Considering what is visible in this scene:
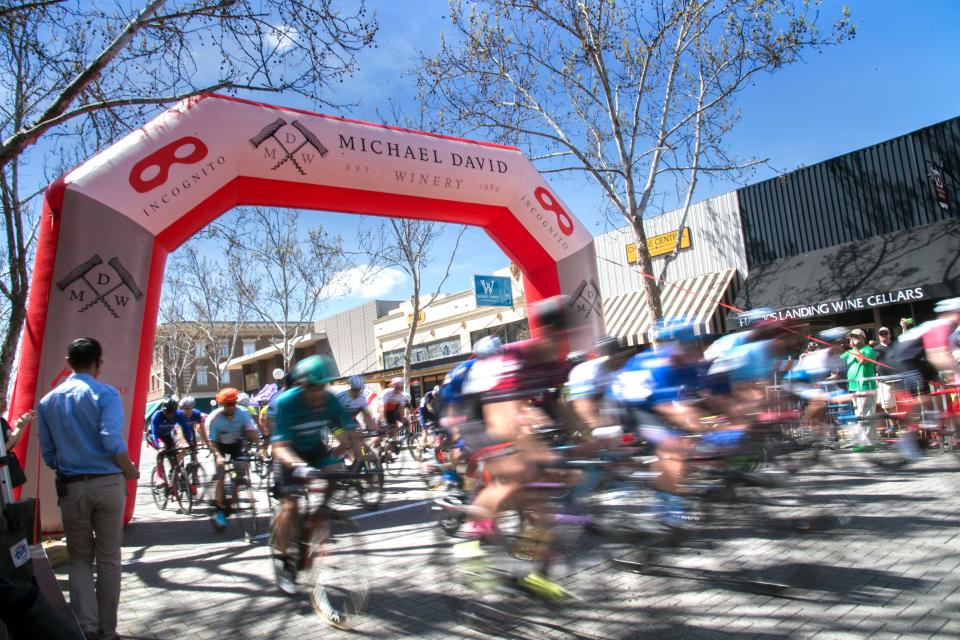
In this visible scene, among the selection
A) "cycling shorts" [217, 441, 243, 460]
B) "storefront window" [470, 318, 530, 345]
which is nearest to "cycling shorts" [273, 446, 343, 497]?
"cycling shorts" [217, 441, 243, 460]

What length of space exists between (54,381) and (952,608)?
7.78 meters

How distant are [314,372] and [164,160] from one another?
4.39 metres

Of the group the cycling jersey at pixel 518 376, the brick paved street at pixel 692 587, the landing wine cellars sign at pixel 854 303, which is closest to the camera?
the brick paved street at pixel 692 587

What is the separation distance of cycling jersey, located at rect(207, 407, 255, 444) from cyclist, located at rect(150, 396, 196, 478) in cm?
235

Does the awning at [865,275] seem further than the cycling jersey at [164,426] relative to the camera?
Yes

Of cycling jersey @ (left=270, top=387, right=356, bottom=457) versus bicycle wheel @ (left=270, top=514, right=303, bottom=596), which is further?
cycling jersey @ (left=270, top=387, right=356, bottom=457)

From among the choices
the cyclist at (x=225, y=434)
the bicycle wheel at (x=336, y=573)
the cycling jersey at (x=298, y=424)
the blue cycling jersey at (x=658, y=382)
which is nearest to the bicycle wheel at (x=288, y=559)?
the bicycle wheel at (x=336, y=573)

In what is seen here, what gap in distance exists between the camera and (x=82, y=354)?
422 centimetres

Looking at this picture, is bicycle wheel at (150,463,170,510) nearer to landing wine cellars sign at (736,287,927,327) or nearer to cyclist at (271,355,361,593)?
cyclist at (271,355,361,593)

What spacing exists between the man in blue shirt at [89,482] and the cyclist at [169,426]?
255 inches

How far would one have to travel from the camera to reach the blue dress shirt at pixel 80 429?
4082mm

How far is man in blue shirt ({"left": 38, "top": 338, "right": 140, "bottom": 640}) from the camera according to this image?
13.3 feet

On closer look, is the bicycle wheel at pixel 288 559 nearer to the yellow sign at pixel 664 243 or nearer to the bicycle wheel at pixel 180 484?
the bicycle wheel at pixel 180 484

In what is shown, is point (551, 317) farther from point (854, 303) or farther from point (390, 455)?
point (854, 303)
